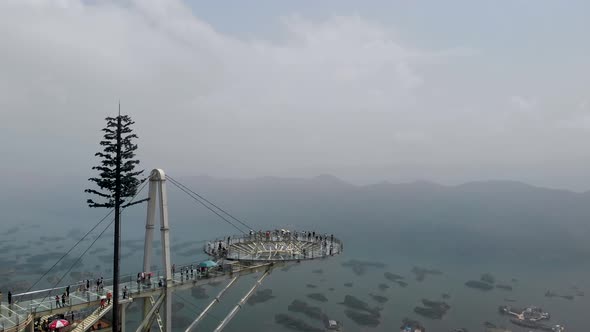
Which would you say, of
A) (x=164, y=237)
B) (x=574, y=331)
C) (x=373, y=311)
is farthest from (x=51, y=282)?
(x=574, y=331)

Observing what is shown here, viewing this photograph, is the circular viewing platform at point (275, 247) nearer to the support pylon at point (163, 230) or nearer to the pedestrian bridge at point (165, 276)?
the pedestrian bridge at point (165, 276)

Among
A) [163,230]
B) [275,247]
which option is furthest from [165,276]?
[275,247]

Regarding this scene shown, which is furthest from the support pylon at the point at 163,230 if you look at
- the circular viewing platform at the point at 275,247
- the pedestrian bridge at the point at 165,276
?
the circular viewing platform at the point at 275,247

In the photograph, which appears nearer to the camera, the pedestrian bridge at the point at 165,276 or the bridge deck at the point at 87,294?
the bridge deck at the point at 87,294

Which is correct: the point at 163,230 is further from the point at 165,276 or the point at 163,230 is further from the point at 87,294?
the point at 87,294

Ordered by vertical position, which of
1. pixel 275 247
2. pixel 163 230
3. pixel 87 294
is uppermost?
pixel 163 230

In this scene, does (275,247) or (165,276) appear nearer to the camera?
(165,276)
